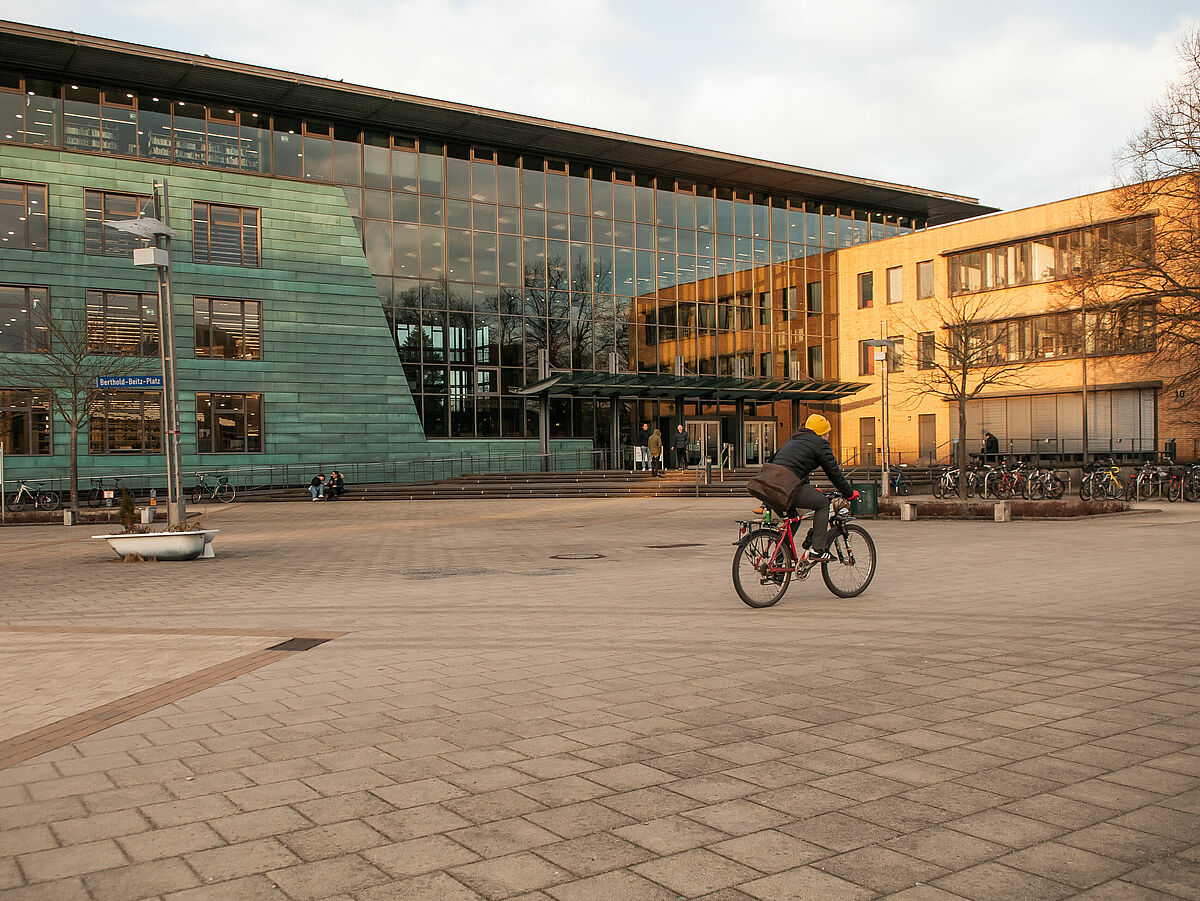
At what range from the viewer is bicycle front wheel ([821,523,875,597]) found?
33.2ft

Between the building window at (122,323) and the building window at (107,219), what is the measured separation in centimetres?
160

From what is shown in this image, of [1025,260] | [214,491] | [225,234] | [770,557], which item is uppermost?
[225,234]

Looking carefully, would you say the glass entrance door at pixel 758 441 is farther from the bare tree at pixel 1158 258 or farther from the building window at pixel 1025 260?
the bare tree at pixel 1158 258

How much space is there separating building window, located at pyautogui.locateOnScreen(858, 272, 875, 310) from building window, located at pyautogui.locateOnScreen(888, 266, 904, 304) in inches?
36.0

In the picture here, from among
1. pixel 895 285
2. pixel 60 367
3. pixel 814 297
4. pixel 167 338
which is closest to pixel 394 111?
pixel 60 367

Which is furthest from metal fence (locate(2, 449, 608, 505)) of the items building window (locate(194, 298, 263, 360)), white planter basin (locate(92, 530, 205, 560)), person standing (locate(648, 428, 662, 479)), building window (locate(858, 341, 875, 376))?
white planter basin (locate(92, 530, 205, 560))

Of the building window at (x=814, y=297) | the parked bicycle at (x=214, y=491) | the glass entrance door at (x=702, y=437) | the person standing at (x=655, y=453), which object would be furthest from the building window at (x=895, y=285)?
the parked bicycle at (x=214, y=491)

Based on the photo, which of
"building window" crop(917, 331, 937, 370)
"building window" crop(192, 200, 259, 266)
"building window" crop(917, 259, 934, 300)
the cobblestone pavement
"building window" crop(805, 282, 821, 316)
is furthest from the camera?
"building window" crop(805, 282, 821, 316)

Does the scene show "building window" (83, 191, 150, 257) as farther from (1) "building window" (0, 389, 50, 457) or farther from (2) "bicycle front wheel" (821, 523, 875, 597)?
(2) "bicycle front wheel" (821, 523, 875, 597)

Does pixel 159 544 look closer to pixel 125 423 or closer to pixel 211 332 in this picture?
pixel 125 423

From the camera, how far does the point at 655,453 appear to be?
3884 centimetres

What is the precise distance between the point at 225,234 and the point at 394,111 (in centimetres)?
822

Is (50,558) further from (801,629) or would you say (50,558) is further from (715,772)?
(715,772)

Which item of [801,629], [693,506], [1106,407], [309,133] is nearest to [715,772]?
[801,629]
